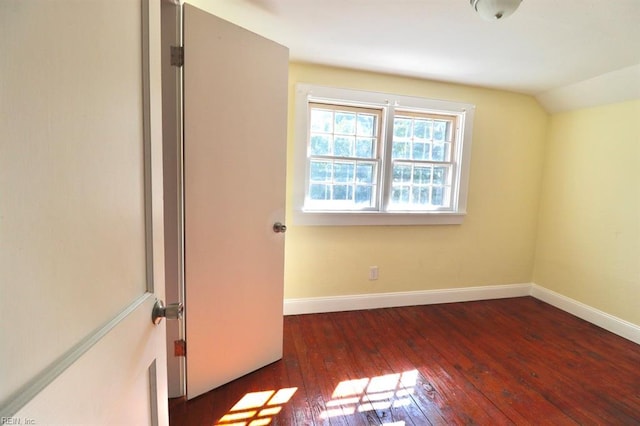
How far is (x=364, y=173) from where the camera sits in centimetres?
268

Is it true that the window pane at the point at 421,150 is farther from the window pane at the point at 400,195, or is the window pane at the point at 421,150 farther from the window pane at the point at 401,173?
the window pane at the point at 400,195

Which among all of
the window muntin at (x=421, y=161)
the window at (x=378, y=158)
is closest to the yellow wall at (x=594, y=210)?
the window at (x=378, y=158)

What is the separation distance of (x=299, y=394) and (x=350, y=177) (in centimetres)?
176

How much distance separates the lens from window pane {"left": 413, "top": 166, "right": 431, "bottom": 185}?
9.25 feet

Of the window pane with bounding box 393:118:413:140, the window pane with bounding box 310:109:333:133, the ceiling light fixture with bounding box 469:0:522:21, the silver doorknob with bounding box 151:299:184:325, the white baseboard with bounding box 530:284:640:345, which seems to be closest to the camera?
the silver doorknob with bounding box 151:299:184:325

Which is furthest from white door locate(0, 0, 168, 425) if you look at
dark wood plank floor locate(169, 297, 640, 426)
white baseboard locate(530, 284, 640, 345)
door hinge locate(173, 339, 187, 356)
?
white baseboard locate(530, 284, 640, 345)

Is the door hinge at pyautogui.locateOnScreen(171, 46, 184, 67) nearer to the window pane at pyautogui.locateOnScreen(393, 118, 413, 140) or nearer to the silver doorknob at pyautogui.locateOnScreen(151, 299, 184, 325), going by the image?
the silver doorknob at pyautogui.locateOnScreen(151, 299, 184, 325)

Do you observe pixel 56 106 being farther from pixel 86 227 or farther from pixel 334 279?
pixel 334 279

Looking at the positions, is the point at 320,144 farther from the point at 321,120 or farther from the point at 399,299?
the point at 399,299

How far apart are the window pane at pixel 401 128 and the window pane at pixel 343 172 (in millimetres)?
535

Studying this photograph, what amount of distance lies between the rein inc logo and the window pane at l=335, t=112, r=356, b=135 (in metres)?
2.46

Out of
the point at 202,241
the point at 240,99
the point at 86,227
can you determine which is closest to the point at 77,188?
the point at 86,227

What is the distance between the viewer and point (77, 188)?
48 cm

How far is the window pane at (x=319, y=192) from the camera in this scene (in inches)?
102
